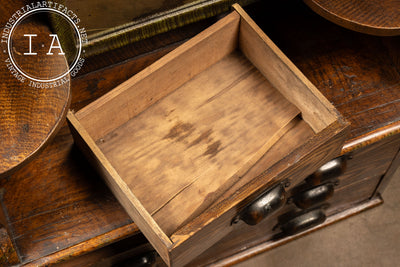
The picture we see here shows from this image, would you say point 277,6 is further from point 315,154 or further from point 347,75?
point 315,154

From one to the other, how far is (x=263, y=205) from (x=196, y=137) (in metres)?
0.20

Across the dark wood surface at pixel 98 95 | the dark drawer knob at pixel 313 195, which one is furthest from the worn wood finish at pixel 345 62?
the dark drawer knob at pixel 313 195

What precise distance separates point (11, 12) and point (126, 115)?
0.95ft

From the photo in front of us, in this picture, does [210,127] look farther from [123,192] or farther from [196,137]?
[123,192]

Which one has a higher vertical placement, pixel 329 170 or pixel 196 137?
pixel 196 137

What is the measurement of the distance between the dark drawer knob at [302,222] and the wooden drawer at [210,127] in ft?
1.28

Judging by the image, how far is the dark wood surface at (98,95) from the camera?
1027 mm

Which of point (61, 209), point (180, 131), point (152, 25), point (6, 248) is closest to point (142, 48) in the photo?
point (152, 25)

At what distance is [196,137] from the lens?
1.10 meters

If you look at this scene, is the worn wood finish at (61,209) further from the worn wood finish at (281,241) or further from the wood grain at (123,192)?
the worn wood finish at (281,241)

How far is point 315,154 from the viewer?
0.98m

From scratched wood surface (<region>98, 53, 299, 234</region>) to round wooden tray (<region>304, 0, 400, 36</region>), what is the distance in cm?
20

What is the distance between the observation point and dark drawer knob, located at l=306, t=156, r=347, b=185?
1191 millimetres

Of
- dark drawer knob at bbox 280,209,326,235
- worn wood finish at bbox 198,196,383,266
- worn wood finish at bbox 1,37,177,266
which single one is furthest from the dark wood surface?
worn wood finish at bbox 198,196,383,266
